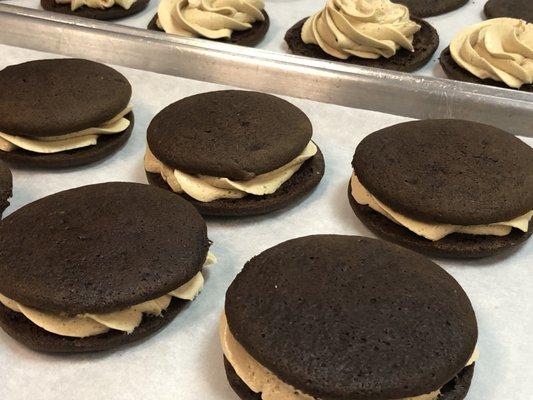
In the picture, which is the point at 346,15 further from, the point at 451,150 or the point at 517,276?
the point at 517,276

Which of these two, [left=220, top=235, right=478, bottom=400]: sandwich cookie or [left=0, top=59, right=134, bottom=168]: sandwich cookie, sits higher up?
[left=220, top=235, right=478, bottom=400]: sandwich cookie

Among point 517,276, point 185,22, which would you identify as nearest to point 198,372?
point 517,276

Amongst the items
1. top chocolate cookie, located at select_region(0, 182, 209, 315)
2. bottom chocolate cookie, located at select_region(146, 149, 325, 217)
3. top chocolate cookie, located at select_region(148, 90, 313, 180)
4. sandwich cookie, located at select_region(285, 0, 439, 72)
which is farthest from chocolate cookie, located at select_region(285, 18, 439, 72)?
top chocolate cookie, located at select_region(0, 182, 209, 315)

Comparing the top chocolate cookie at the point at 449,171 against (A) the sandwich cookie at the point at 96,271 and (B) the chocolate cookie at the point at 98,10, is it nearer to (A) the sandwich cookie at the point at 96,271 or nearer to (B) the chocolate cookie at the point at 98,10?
(A) the sandwich cookie at the point at 96,271

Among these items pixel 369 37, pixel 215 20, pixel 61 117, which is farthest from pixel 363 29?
pixel 61 117

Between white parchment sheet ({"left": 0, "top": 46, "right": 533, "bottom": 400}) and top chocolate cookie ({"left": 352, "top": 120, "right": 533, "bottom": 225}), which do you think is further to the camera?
top chocolate cookie ({"left": 352, "top": 120, "right": 533, "bottom": 225})

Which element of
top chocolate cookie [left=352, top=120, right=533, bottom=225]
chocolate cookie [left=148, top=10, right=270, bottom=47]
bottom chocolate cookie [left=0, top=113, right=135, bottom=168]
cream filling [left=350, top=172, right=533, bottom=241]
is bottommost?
bottom chocolate cookie [left=0, top=113, right=135, bottom=168]

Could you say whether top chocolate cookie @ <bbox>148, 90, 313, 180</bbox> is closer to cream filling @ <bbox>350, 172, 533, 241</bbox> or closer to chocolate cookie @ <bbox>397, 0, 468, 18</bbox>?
cream filling @ <bbox>350, 172, 533, 241</bbox>
